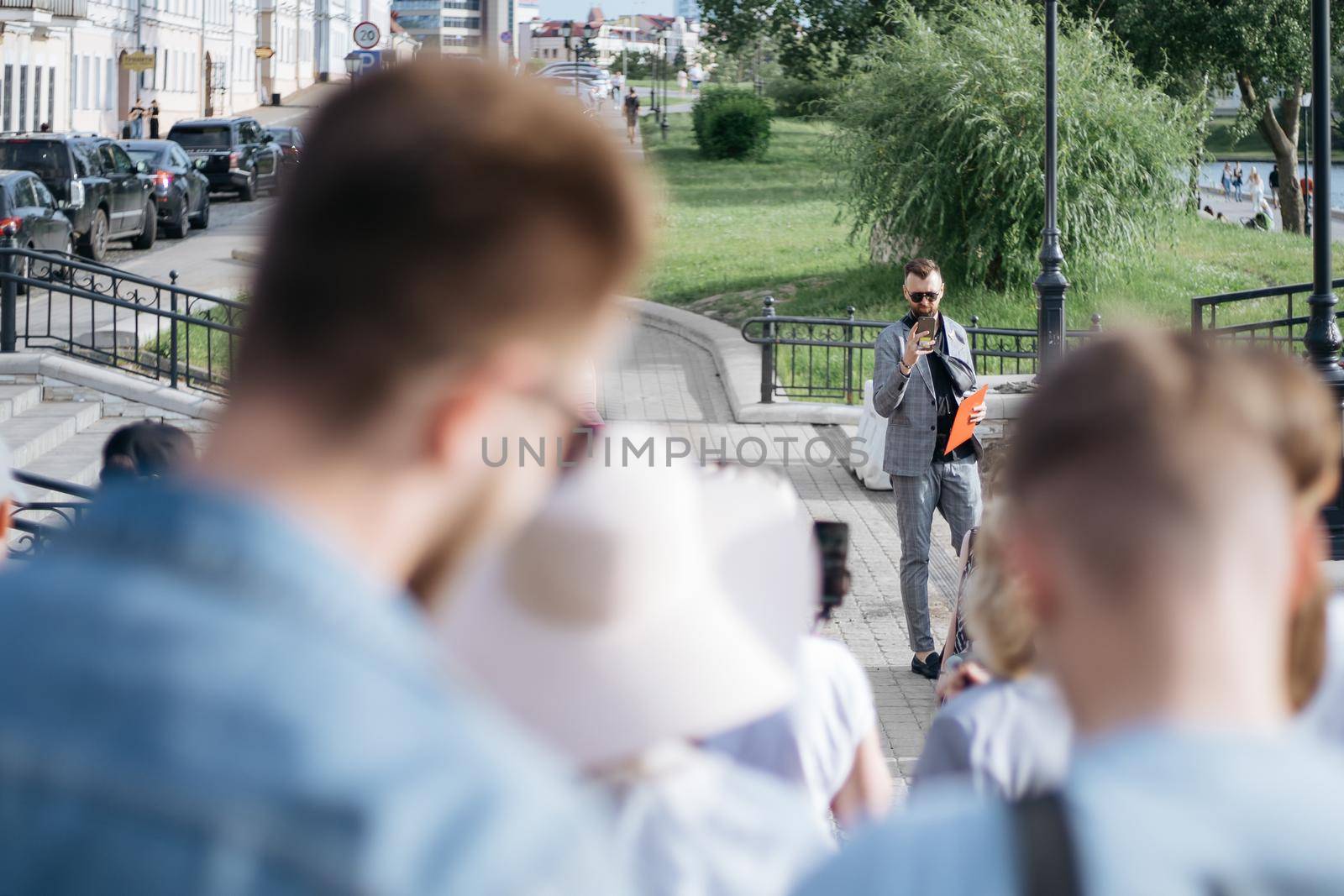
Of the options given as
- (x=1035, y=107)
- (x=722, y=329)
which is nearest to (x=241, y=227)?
(x=722, y=329)

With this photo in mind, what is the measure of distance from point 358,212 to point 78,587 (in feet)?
1.05

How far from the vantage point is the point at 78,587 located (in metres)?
1.02

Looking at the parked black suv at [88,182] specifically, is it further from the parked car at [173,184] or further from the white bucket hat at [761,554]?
the white bucket hat at [761,554]

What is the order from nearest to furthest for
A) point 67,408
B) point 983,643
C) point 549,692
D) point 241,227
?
point 549,692 → point 983,643 → point 67,408 → point 241,227

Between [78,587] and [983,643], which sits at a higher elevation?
[78,587]

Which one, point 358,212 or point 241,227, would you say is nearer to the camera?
point 358,212

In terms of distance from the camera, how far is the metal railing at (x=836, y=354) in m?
15.0

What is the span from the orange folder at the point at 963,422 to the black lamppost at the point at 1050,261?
17.0 ft

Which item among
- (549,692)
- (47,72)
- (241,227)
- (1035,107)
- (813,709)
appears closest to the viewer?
(549,692)

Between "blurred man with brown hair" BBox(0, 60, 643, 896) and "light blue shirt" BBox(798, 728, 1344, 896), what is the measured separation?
0.35 meters

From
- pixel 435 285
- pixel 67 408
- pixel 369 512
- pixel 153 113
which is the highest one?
pixel 153 113

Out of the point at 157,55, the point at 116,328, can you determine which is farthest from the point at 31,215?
the point at 157,55

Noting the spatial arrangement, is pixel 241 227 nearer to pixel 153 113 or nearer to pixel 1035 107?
pixel 1035 107

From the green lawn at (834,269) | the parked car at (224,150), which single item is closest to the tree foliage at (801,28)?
the green lawn at (834,269)
